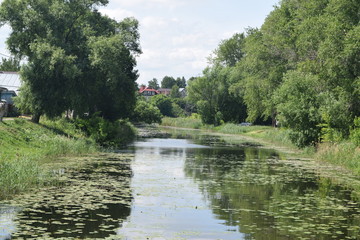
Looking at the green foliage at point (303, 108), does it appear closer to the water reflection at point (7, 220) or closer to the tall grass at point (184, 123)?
the water reflection at point (7, 220)

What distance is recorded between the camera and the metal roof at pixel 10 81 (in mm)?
69688

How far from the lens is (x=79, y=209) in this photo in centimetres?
1520

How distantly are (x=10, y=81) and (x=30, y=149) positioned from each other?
46.3 m

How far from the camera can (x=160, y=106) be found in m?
159

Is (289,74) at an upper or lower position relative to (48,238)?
upper

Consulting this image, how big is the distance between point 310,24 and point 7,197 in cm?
3157

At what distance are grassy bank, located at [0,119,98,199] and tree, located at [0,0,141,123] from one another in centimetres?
298

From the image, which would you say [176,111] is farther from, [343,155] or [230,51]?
[343,155]

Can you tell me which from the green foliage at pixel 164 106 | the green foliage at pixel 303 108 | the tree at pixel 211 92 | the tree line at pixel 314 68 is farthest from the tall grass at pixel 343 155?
the green foliage at pixel 164 106

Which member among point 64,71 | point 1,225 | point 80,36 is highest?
point 80,36

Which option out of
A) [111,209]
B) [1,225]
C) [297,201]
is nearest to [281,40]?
[297,201]

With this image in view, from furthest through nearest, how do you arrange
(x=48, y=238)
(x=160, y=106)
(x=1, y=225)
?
(x=160, y=106) < (x=1, y=225) < (x=48, y=238)

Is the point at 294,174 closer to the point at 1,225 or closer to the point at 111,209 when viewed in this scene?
the point at 111,209

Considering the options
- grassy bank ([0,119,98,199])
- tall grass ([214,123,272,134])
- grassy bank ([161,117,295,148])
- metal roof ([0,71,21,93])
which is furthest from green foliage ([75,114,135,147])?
tall grass ([214,123,272,134])
